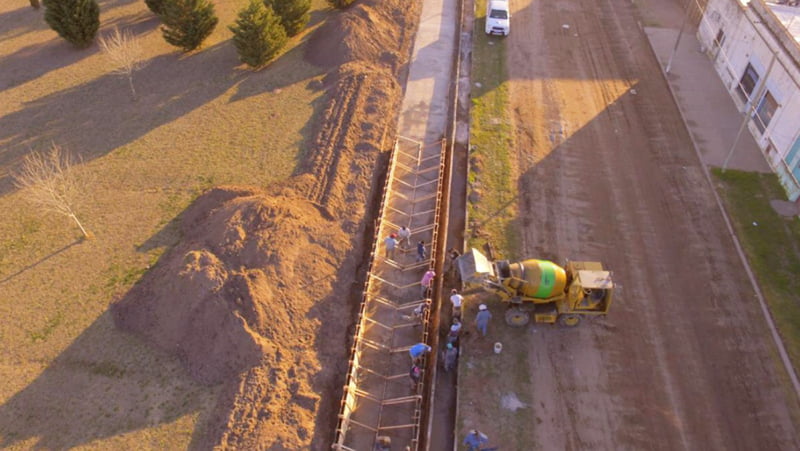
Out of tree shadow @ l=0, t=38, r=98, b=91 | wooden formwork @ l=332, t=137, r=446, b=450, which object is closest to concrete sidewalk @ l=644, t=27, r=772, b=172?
wooden formwork @ l=332, t=137, r=446, b=450

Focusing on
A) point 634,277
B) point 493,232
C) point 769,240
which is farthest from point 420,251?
point 769,240

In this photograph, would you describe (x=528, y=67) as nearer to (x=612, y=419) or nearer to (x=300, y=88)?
(x=300, y=88)

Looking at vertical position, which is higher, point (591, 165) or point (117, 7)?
point (117, 7)

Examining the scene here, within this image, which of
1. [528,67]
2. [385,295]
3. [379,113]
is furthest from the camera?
[528,67]

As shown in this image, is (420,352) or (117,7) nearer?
(420,352)

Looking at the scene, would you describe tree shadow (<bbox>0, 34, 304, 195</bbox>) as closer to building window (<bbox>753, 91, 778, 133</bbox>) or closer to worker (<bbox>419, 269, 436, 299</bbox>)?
worker (<bbox>419, 269, 436, 299</bbox>)

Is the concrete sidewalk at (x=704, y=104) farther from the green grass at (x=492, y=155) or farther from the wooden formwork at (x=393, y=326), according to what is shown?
the wooden formwork at (x=393, y=326)

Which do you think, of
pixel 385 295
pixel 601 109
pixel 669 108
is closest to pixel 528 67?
pixel 601 109

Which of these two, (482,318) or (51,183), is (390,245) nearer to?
(482,318)
